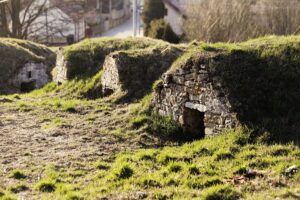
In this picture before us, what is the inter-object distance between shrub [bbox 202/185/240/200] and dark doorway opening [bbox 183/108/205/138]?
3.17 meters

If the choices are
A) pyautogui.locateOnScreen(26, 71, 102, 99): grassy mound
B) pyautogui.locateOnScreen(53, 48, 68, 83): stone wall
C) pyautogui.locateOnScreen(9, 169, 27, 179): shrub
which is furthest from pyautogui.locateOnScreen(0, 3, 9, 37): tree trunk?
pyautogui.locateOnScreen(9, 169, 27, 179): shrub

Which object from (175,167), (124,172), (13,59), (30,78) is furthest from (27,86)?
(175,167)

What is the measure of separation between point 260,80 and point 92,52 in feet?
26.6

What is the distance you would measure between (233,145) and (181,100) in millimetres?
2005

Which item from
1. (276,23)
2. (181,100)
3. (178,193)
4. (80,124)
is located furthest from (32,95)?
(276,23)

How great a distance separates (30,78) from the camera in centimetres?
1948

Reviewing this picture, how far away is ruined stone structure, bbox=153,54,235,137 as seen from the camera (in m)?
8.59

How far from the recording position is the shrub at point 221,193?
6.11 metres

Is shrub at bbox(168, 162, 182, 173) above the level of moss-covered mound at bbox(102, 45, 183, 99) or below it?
below

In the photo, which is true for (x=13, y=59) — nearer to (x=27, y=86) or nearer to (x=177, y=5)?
(x=27, y=86)

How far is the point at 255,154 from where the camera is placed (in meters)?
7.34

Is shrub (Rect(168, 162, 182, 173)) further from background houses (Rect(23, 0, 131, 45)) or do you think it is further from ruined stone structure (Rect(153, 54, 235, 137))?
background houses (Rect(23, 0, 131, 45))

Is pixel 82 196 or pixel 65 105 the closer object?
pixel 82 196

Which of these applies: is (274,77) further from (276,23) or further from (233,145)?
(276,23)
